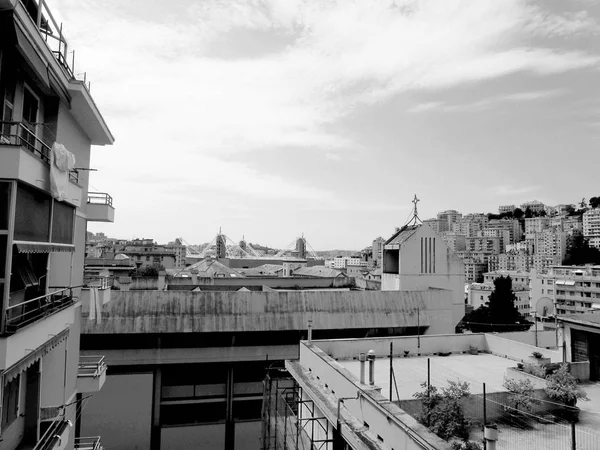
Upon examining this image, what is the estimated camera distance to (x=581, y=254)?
100 m

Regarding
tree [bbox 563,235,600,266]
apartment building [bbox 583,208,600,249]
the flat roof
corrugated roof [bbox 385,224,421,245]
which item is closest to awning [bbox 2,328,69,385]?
the flat roof

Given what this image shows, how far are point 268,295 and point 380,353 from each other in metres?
6.48

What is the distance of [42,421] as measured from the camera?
895 cm

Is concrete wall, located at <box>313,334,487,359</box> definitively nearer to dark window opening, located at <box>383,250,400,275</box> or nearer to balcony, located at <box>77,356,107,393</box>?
balcony, located at <box>77,356,107,393</box>

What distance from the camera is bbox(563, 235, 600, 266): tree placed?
97688 mm

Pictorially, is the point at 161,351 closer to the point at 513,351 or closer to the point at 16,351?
the point at 16,351

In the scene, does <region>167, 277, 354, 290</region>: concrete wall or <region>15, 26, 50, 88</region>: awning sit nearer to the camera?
<region>15, 26, 50, 88</region>: awning

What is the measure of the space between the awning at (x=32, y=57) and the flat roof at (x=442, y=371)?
427 inches

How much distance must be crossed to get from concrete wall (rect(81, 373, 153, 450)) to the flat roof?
9.31 metres

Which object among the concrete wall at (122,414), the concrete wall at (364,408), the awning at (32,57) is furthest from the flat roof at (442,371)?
the awning at (32,57)

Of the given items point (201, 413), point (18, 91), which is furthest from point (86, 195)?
point (201, 413)

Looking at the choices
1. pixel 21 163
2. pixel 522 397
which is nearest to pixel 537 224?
pixel 522 397

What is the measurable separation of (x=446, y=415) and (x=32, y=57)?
10.1 meters

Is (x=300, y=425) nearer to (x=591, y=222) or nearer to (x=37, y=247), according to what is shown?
(x=37, y=247)
